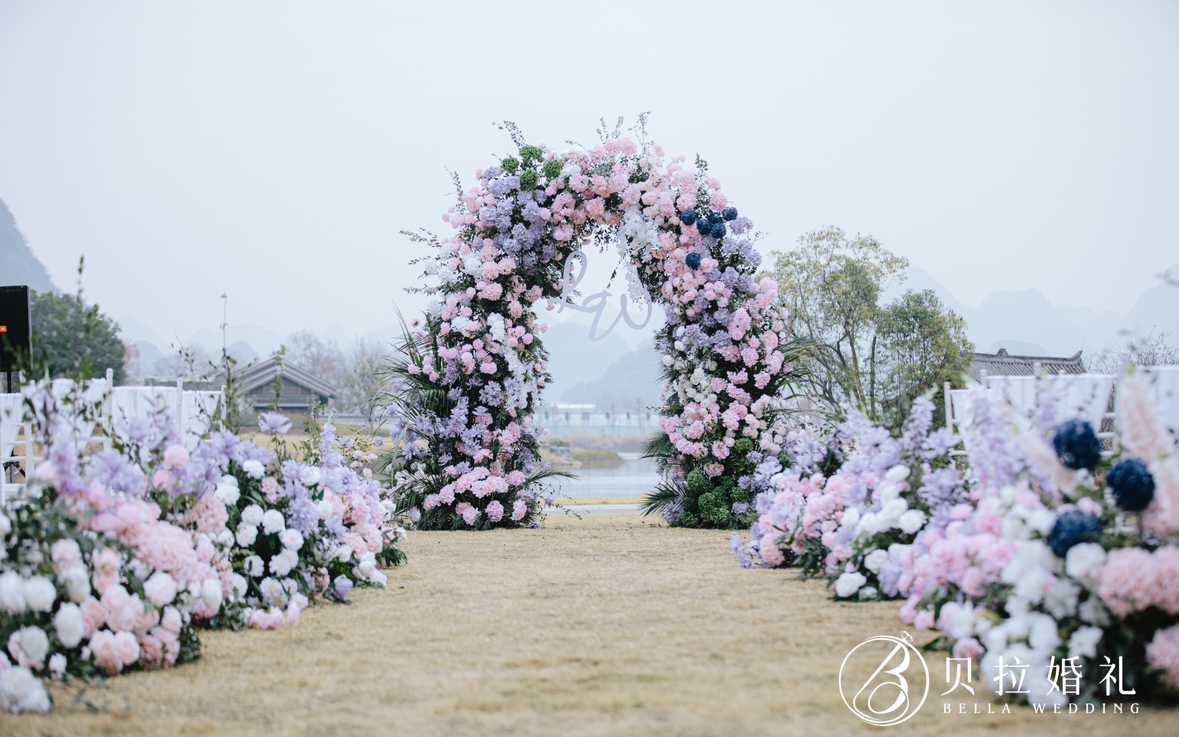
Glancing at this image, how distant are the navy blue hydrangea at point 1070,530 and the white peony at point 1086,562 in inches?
0.8

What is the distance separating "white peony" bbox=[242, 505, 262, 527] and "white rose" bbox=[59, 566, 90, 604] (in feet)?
2.78

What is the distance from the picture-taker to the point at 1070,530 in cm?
212

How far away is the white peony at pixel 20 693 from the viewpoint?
2.14 metres

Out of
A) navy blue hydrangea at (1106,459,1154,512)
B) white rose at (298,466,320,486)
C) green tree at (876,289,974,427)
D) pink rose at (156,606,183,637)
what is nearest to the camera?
navy blue hydrangea at (1106,459,1154,512)

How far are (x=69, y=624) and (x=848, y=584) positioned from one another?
2.70 meters

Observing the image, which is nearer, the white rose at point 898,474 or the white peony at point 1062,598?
the white peony at point 1062,598

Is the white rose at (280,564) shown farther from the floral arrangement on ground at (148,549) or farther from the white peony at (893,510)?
the white peony at (893,510)

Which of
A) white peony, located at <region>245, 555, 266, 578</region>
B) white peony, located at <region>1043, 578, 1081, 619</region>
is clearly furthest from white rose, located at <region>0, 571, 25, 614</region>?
white peony, located at <region>1043, 578, 1081, 619</region>

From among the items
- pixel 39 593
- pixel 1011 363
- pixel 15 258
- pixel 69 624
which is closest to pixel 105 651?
pixel 69 624

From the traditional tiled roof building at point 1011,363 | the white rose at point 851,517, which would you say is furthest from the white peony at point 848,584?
the traditional tiled roof building at point 1011,363

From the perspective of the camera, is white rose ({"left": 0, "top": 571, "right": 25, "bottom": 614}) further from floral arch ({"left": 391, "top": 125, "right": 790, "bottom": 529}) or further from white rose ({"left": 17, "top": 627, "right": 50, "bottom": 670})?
floral arch ({"left": 391, "top": 125, "right": 790, "bottom": 529})

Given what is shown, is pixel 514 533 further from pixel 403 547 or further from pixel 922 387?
pixel 922 387

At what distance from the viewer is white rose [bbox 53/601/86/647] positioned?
2369mm

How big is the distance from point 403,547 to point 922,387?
51.0 feet
